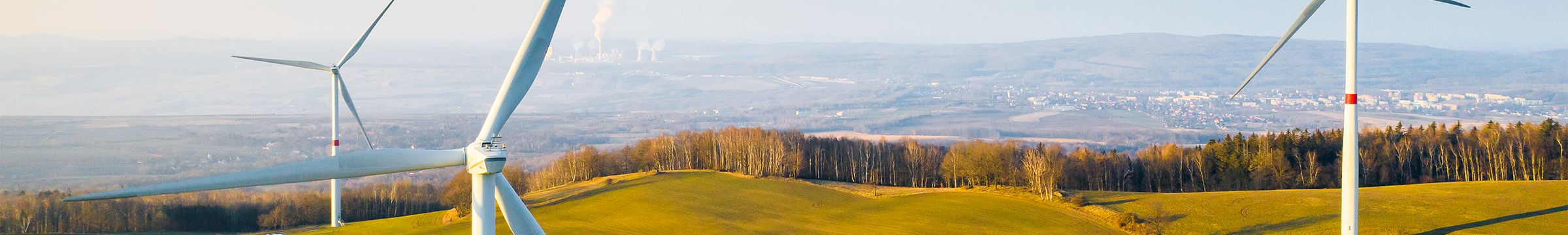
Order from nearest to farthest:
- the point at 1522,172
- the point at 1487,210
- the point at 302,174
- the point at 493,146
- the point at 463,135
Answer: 1. the point at 302,174
2. the point at 493,146
3. the point at 1487,210
4. the point at 1522,172
5. the point at 463,135

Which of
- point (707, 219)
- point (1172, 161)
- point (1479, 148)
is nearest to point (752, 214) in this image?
point (707, 219)

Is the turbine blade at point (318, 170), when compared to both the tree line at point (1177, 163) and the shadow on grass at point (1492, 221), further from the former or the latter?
the tree line at point (1177, 163)

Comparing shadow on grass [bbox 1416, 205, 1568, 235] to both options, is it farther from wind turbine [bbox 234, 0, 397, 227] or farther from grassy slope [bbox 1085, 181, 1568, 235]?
wind turbine [bbox 234, 0, 397, 227]

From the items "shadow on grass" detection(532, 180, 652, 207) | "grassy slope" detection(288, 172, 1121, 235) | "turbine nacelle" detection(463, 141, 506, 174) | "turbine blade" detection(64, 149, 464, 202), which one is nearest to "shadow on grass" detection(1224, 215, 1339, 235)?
"grassy slope" detection(288, 172, 1121, 235)

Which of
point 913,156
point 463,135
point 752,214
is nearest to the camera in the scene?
point 752,214

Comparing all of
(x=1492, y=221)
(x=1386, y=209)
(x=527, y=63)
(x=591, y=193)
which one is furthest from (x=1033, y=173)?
(x=527, y=63)

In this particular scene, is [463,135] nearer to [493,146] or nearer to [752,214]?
[752,214]

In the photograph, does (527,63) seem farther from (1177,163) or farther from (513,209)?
(1177,163)
